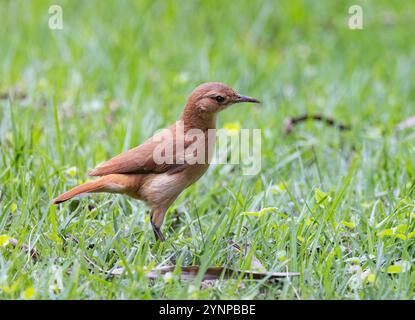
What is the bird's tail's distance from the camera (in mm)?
4488

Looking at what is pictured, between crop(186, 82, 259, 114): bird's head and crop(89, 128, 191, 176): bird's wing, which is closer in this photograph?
crop(89, 128, 191, 176): bird's wing

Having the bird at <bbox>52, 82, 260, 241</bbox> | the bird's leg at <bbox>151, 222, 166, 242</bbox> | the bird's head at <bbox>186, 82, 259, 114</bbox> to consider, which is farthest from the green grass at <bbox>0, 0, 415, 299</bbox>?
the bird's head at <bbox>186, 82, 259, 114</bbox>

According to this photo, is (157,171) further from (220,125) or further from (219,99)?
(220,125)

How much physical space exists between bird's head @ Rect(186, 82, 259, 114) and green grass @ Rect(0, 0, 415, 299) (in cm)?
56

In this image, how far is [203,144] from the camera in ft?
16.0

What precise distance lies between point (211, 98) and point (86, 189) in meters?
1.02

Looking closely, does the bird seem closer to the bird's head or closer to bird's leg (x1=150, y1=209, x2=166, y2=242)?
bird's leg (x1=150, y1=209, x2=166, y2=242)

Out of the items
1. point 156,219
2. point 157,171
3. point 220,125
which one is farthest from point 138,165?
point 220,125

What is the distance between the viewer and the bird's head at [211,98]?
502 cm

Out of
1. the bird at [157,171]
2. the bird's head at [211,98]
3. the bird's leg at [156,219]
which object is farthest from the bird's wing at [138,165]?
the bird's head at [211,98]

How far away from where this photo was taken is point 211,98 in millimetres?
5027

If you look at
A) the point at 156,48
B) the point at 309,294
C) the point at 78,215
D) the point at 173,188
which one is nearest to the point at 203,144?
the point at 173,188

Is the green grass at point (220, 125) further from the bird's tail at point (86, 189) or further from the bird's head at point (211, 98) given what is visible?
the bird's head at point (211, 98)
